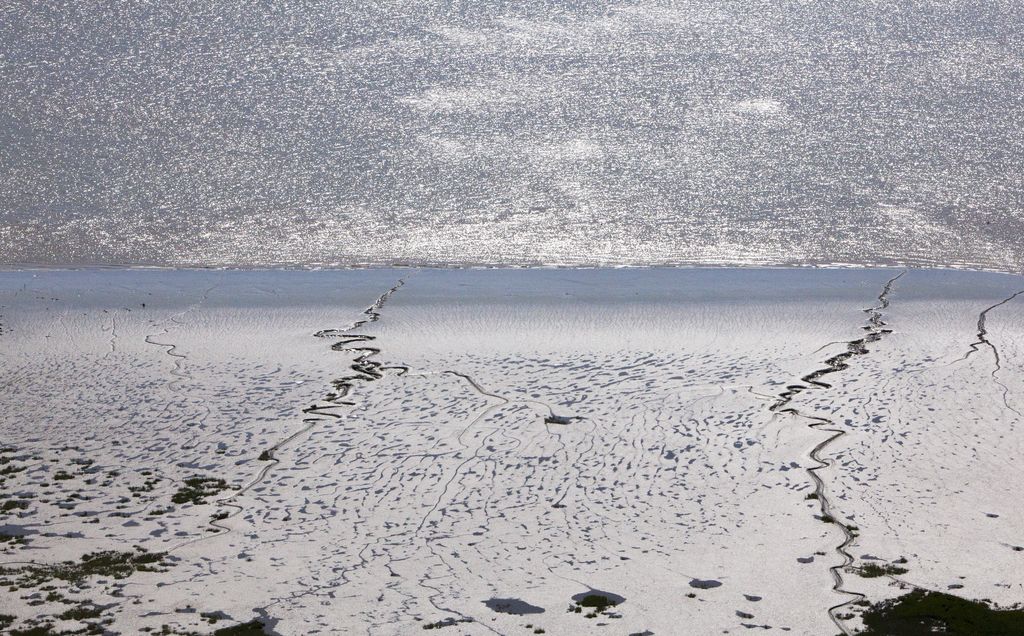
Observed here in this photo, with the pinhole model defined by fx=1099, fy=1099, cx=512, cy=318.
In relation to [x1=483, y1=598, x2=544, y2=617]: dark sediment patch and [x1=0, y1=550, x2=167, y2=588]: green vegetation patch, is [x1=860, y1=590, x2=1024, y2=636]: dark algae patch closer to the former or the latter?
[x1=483, y1=598, x2=544, y2=617]: dark sediment patch

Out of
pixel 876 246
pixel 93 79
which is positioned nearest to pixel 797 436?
pixel 876 246

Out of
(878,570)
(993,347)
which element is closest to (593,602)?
(878,570)

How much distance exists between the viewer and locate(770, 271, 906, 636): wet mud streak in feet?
2.93

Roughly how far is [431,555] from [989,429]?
0.63 metres

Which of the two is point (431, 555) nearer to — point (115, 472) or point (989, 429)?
point (115, 472)

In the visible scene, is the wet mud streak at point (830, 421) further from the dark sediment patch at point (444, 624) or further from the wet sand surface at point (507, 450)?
the dark sediment patch at point (444, 624)

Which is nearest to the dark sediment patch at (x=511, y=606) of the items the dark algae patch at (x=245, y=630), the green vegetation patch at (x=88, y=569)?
the dark algae patch at (x=245, y=630)

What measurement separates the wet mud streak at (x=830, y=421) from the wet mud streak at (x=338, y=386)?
0.47 metres

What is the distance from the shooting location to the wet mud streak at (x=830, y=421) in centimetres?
89

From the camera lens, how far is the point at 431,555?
0.93 meters

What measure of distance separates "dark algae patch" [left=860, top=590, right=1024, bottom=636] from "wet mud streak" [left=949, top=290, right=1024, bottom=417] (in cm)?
43

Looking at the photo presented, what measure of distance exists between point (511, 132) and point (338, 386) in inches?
35.2

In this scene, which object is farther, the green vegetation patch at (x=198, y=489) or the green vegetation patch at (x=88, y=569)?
the green vegetation patch at (x=198, y=489)

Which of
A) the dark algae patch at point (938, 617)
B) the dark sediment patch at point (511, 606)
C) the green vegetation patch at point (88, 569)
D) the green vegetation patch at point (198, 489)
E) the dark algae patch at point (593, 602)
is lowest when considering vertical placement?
the green vegetation patch at point (88, 569)
